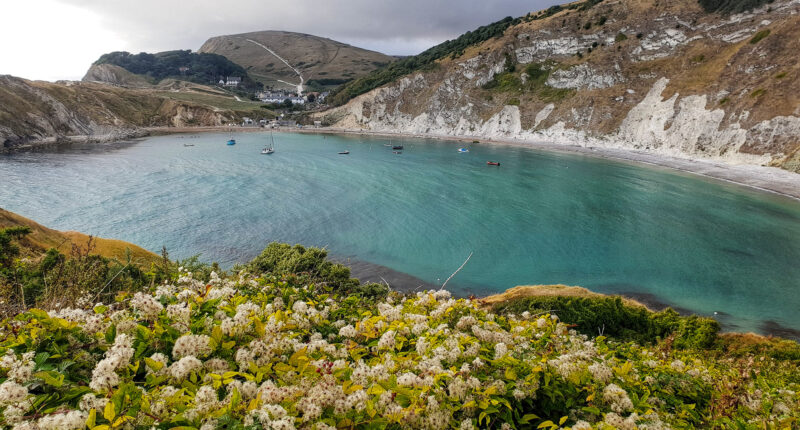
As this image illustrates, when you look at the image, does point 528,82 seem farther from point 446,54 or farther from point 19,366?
point 19,366

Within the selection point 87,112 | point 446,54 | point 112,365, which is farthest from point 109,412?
point 446,54

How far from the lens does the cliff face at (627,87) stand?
66812 mm

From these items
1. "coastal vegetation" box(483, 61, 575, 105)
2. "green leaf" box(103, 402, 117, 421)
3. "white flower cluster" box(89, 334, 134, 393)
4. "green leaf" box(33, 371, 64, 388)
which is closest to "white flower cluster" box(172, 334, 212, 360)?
"white flower cluster" box(89, 334, 134, 393)

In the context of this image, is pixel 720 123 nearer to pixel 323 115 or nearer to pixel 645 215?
pixel 645 215

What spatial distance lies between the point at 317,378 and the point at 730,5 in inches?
5281

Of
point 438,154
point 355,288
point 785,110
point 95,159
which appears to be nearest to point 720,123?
point 785,110

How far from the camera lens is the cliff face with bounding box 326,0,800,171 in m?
66.8

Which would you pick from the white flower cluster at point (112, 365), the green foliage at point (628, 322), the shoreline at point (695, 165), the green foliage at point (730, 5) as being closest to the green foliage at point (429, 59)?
the shoreline at point (695, 165)

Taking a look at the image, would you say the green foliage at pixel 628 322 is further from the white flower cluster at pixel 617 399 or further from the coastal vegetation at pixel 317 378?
the white flower cluster at pixel 617 399

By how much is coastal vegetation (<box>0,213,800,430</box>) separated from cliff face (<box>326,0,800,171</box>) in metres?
79.9

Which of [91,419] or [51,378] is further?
[51,378]

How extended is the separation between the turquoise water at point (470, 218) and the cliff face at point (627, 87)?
17118 millimetres

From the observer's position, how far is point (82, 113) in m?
104

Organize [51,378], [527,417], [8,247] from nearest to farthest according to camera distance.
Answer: [51,378] < [527,417] < [8,247]
